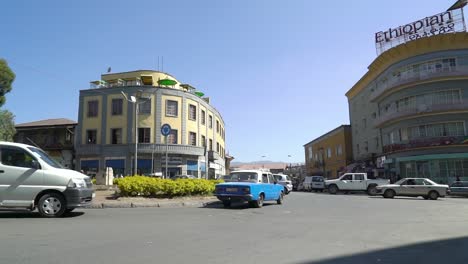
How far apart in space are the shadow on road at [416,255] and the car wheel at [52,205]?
25.8ft

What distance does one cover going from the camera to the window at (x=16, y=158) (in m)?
10.6

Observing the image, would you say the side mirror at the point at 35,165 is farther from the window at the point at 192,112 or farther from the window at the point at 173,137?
the window at the point at 192,112

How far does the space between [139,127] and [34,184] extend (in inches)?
1322

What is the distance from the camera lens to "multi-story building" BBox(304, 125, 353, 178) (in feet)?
194

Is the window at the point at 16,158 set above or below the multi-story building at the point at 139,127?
below

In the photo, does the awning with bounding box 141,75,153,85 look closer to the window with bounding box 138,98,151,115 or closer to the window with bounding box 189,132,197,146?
the window with bounding box 138,98,151,115

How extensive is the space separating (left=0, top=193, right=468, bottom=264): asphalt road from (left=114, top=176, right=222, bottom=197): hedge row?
5.59 metres

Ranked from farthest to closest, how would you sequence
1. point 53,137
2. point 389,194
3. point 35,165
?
point 53,137 < point 389,194 < point 35,165

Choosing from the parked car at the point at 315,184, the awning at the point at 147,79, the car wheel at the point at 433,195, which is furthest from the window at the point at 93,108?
the car wheel at the point at 433,195

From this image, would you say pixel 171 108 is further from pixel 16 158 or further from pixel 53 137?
pixel 16 158

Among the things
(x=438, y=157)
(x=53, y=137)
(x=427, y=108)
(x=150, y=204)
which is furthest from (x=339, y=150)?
(x=150, y=204)

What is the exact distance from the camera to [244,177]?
17.0 meters

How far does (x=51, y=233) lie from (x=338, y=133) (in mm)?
58636

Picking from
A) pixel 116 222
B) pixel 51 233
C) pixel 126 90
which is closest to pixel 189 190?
pixel 116 222
